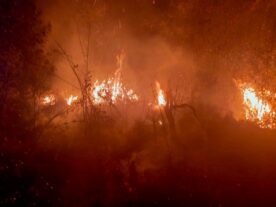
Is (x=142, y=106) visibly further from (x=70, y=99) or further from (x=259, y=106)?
(x=259, y=106)

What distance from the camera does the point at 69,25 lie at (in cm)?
1920

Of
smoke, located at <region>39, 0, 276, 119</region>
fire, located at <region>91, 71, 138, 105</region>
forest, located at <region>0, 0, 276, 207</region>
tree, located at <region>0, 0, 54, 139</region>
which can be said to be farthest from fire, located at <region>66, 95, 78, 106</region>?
tree, located at <region>0, 0, 54, 139</region>

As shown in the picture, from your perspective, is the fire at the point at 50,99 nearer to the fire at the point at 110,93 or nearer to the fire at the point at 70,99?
the fire at the point at 70,99

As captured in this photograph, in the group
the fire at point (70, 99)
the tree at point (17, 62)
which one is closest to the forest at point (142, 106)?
the tree at point (17, 62)

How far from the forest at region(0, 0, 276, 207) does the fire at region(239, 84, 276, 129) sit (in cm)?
5

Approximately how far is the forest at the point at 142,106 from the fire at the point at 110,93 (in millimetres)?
72

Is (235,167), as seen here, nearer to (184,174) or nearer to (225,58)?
(184,174)

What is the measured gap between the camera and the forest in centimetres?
915

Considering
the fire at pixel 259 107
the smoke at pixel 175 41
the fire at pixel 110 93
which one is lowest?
the fire at pixel 259 107

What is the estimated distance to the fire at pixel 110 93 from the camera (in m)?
15.2

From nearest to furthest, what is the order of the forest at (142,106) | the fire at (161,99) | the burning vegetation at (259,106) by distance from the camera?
1. the forest at (142,106)
2. the fire at (161,99)
3. the burning vegetation at (259,106)

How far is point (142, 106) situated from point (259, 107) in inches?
196

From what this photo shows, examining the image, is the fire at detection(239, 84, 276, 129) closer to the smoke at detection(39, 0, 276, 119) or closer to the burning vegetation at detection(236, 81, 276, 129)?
the burning vegetation at detection(236, 81, 276, 129)

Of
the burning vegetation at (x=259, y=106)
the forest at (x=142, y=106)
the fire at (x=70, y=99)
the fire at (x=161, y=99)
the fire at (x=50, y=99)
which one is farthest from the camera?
the fire at (x=50, y=99)
